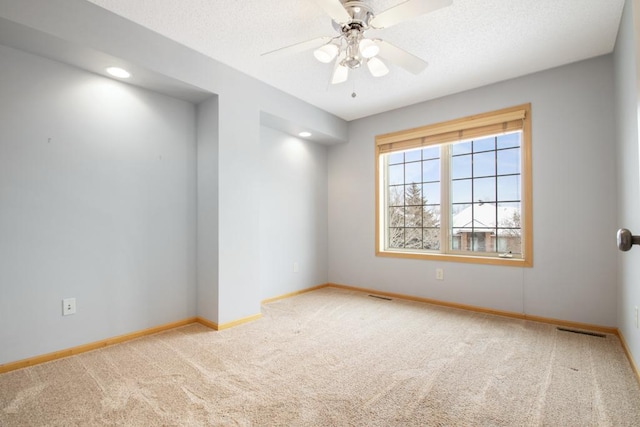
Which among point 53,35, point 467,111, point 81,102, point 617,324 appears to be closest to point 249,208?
point 81,102

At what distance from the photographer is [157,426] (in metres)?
1.50

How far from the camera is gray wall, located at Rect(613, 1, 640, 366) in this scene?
1.89 meters

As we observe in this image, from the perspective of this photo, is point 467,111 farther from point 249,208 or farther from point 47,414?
point 47,414

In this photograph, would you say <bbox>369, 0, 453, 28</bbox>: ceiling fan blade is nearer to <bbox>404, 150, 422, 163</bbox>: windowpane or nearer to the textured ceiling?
the textured ceiling

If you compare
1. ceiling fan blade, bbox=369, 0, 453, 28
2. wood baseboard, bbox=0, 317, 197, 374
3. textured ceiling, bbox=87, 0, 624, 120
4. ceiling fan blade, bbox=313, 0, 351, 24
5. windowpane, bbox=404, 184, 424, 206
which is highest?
textured ceiling, bbox=87, 0, 624, 120

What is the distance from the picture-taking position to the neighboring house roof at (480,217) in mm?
3316

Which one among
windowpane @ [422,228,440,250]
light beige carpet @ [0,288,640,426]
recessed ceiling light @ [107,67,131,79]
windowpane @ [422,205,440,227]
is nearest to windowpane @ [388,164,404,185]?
windowpane @ [422,205,440,227]

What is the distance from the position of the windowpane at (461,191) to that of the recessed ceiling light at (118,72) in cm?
342

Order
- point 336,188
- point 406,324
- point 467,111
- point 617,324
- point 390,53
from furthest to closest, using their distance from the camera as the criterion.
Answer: point 336,188, point 467,111, point 406,324, point 617,324, point 390,53

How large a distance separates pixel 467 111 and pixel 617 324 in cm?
238

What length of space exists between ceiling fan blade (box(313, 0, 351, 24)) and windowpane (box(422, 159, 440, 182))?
2409mm

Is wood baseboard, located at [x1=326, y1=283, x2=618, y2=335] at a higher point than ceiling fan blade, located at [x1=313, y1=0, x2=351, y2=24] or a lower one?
lower

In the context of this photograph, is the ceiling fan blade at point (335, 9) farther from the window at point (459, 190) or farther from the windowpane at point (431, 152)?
the windowpane at point (431, 152)

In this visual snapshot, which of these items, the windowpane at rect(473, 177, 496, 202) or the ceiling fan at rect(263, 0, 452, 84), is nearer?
the ceiling fan at rect(263, 0, 452, 84)
